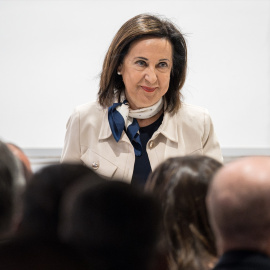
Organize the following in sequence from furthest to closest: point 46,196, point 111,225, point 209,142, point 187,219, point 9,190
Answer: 1. point 209,142
2. point 187,219
3. point 9,190
4. point 46,196
5. point 111,225

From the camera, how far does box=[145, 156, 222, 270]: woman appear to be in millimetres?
1423

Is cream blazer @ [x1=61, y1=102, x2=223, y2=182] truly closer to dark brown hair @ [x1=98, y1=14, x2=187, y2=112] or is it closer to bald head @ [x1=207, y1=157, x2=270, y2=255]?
dark brown hair @ [x1=98, y1=14, x2=187, y2=112]

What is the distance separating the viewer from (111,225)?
3.38 feet

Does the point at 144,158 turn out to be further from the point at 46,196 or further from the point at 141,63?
the point at 46,196

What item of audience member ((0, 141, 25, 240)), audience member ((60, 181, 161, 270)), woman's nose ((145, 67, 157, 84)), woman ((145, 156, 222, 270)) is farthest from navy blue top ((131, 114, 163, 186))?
audience member ((60, 181, 161, 270))

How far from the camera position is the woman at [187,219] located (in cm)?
142

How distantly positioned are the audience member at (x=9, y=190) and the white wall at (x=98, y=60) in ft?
10.9

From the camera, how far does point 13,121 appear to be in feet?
15.1

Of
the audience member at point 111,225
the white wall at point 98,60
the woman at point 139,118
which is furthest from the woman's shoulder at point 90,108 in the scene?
the audience member at point 111,225

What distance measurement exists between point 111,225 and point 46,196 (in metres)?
0.18

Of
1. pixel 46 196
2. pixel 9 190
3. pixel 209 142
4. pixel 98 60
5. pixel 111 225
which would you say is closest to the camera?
pixel 111 225

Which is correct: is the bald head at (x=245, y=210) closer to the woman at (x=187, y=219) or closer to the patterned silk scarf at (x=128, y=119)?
the woman at (x=187, y=219)

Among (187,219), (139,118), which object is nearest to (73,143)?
(139,118)

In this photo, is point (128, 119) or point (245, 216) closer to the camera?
Answer: point (245, 216)
